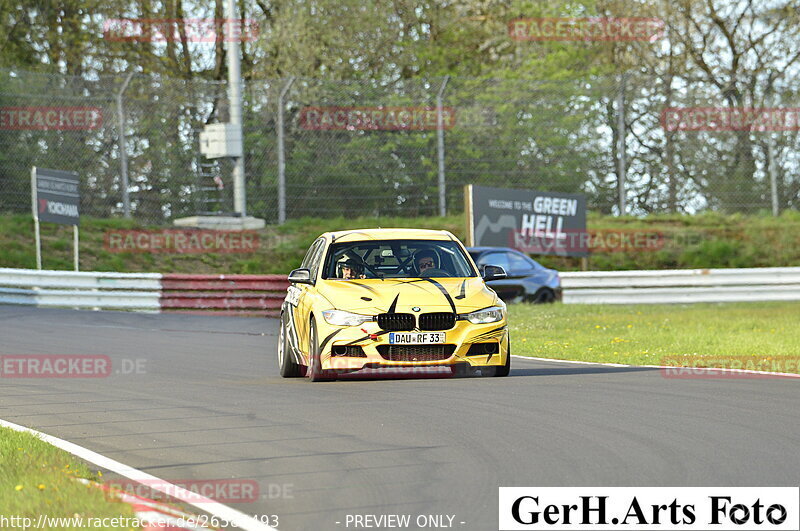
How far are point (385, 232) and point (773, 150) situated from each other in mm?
20374

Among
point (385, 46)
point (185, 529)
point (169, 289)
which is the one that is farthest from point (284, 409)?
point (385, 46)

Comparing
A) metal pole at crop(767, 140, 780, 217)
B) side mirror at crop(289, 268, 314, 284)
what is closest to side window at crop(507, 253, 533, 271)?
metal pole at crop(767, 140, 780, 217)

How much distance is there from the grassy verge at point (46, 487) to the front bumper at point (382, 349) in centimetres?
399

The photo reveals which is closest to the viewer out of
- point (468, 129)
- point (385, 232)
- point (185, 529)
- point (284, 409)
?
point (185, 529)

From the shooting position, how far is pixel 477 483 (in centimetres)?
718

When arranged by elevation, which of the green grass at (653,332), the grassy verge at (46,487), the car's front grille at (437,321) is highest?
the car's front grille at (437,321)

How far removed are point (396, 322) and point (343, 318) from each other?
49cm

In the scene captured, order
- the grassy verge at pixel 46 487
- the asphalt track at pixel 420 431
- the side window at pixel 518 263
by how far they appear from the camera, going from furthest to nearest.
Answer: the side window at pixel 518 263 < the asphalt track at pixel 420 431 < the grassy verge at pixel 46 487

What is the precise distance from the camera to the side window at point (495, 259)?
25969 mm

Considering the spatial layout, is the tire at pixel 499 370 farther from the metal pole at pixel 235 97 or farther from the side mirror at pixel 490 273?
the metal pole at pixel 235 97

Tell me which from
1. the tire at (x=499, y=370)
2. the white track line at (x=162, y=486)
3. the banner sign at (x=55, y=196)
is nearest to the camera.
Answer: the white track line at (x=162, y=486)

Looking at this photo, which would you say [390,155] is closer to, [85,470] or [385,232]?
[385,232]

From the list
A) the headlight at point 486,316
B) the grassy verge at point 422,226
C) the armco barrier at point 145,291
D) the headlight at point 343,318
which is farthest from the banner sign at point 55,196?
the headlight at point 486,316

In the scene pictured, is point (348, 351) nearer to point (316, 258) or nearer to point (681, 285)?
point (316, 258)
